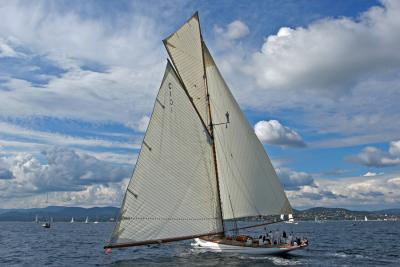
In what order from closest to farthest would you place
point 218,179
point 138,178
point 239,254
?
point 138,178, point 218,179, point 239,254

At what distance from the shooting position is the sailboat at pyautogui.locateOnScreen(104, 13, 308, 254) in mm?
41875

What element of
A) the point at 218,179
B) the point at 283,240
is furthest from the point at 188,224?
the point at 283,240

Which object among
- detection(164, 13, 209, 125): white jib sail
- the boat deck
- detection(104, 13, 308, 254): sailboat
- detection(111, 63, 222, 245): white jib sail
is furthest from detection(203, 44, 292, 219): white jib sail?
the boat deck

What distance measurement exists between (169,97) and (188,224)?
40.4 ft

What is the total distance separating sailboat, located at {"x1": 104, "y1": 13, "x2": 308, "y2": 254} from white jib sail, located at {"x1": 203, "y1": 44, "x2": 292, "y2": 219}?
0.10 m

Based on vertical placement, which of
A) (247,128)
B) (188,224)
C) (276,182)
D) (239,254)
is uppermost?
(247,128)

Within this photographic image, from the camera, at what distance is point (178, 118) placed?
4441 centimetres

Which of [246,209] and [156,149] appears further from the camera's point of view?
[246,209]

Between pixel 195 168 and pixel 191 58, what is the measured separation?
37.0 ft

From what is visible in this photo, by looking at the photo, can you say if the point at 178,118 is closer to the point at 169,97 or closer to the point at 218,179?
the point at 169,97

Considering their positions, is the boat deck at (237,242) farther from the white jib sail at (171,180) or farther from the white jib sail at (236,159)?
the white jib sail at (236,159)

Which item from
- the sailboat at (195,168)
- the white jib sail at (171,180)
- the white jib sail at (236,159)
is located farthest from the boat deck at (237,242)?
the white jib sail at (236,159)

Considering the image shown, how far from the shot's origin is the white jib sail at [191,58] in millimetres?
45812

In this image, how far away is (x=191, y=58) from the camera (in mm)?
47031
